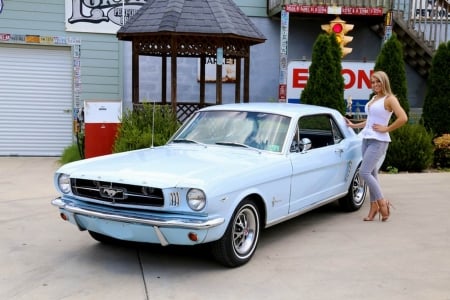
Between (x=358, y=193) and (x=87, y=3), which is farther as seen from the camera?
(x=87, y=3)

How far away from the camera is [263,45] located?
13680 millimetres

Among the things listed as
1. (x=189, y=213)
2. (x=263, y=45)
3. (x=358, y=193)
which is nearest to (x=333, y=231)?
(x=358, y=193)

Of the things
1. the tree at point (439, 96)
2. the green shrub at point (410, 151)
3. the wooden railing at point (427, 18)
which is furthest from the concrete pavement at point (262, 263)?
the wooden railing at point (427, 18)

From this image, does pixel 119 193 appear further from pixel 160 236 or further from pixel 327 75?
pixel 327 75

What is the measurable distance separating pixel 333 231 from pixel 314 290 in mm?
1876

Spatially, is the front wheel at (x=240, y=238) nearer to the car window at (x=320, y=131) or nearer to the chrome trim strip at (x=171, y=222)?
the chrome trim strip at (x=171, y=222)

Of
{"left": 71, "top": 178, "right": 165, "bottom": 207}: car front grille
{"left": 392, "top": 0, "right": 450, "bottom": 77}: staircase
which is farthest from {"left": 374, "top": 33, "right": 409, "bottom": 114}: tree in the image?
{"left": 71, "top": 178, "right": 165, "bottom": 207}: car front grille

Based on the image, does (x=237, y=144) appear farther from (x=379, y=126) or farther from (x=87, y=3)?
(x=87, y=3)

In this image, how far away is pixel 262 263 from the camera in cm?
501

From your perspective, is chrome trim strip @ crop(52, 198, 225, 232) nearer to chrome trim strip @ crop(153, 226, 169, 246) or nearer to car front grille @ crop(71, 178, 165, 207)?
chrome trim strip @ crop(153, 226, 169, 246)

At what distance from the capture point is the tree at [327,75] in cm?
1119

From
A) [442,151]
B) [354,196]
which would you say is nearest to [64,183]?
[354,196]

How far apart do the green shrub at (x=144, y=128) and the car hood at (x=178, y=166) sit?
335cm

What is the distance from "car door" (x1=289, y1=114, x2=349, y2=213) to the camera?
566cm
